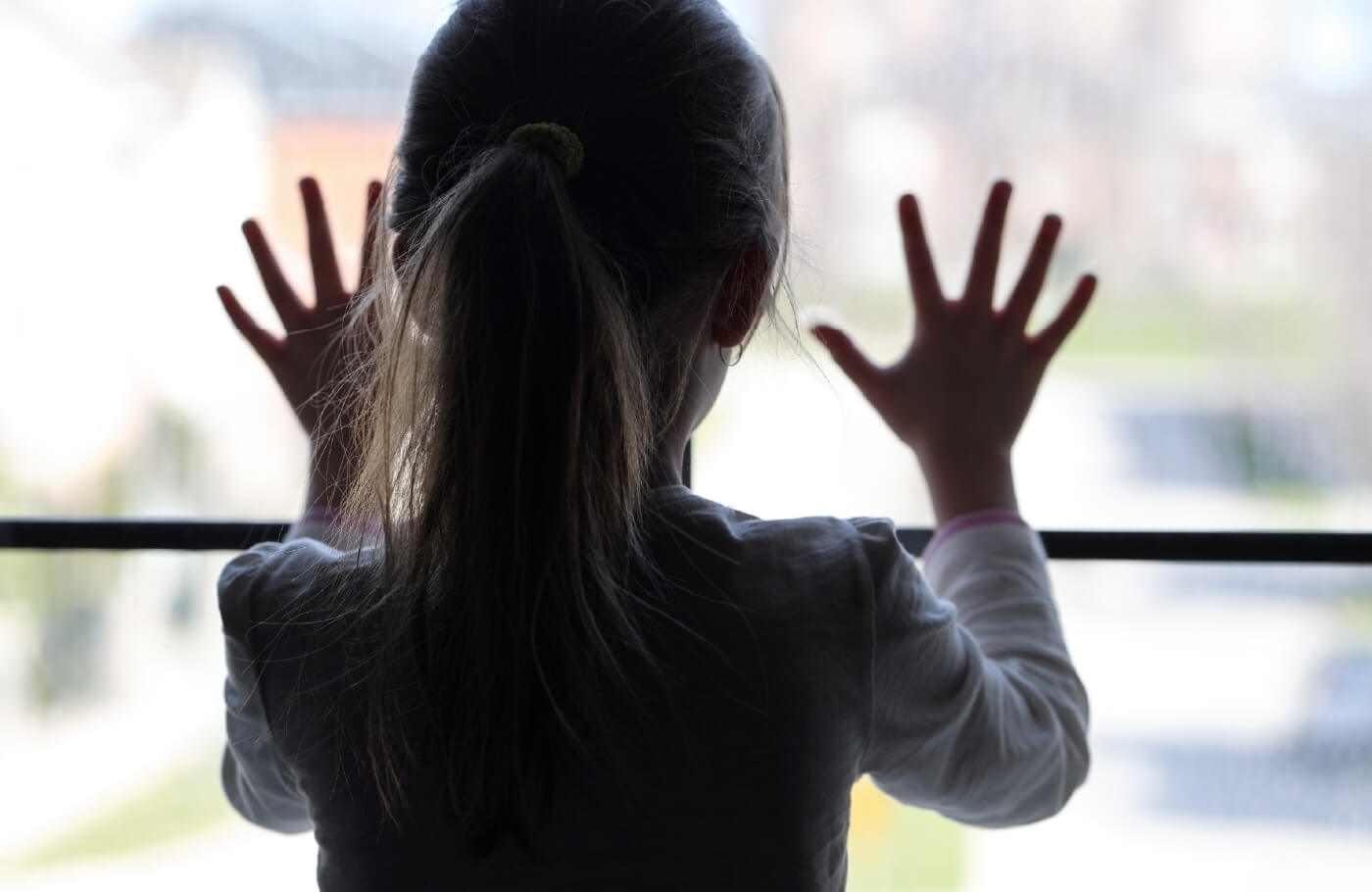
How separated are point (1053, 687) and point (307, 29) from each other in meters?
0.78

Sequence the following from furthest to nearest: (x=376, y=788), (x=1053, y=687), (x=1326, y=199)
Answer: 1. (x=1326, y=199)
2. (x=1053, y=687)
3. (x=376, y=788)

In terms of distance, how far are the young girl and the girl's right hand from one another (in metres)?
0.15

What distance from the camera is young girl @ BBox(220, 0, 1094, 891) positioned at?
0.57 m

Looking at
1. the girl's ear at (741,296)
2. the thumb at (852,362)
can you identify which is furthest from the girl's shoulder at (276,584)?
the thumb at (852,362)

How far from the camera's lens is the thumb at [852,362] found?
2.58ft

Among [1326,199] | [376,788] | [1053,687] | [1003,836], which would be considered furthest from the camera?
[1003,836]

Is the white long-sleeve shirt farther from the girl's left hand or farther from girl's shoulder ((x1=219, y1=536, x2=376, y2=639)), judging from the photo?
the girl's left hand

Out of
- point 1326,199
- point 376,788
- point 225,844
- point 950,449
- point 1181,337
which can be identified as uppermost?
point 1326,199

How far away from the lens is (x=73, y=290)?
986 mm

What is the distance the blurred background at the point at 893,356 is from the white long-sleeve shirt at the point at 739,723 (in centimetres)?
25

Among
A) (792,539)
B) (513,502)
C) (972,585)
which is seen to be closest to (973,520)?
(972,585)

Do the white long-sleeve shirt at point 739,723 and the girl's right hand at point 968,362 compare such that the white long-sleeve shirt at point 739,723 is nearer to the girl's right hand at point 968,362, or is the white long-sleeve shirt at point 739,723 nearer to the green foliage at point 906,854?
the girl's right hand at point 968,362

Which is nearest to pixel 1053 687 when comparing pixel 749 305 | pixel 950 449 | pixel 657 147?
pixel 950 449

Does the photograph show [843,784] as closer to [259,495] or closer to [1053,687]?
[1053,687]
